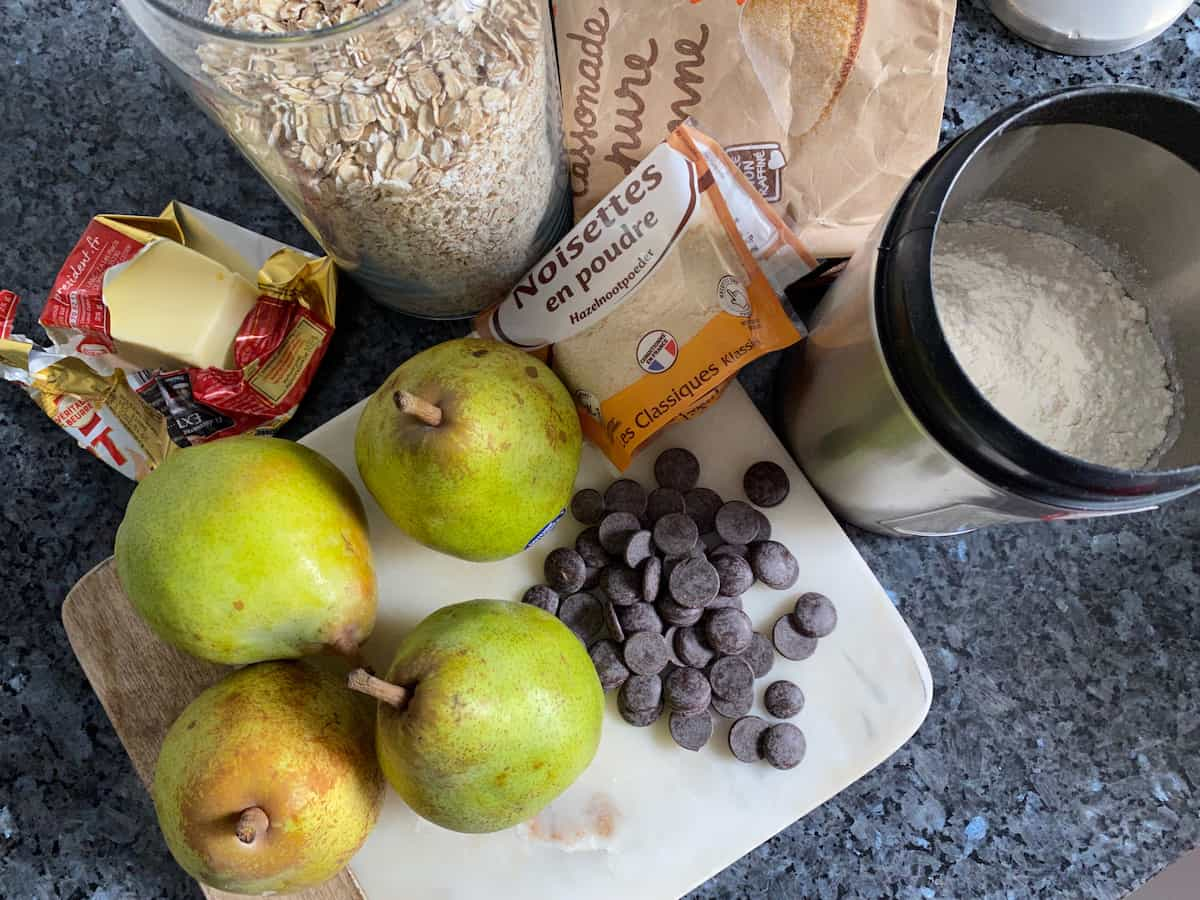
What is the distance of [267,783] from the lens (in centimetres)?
61

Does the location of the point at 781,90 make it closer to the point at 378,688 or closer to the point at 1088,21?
the point at 1088,21

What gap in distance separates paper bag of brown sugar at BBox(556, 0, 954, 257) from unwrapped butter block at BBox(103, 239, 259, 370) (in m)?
0.32

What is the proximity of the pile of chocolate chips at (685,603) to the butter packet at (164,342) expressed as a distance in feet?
0.95

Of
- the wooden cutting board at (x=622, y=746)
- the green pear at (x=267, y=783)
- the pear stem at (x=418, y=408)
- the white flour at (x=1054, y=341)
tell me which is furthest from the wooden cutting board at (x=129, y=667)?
the white flour at (x=1054, y=341)

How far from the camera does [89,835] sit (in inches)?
32.5

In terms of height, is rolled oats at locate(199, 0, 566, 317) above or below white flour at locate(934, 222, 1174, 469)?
above

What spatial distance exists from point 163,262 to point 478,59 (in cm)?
37

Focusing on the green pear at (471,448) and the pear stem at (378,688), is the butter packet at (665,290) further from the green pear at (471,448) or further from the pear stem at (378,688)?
the pear stem at (378,688)

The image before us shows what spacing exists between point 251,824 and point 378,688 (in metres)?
0.11

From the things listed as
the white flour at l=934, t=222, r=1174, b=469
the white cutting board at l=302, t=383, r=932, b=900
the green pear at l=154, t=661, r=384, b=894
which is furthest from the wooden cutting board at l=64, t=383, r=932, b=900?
the white flour at l=934, t=222, r=1174, b=469

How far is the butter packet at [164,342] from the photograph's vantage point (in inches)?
30.7

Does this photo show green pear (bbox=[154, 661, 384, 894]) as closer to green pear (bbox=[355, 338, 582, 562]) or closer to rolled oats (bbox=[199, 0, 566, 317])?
green pear (bbox=[355, 338, 582, 562])

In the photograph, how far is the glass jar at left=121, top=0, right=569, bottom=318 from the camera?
0.52 meters

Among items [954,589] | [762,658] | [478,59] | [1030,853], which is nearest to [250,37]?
[478,59]
